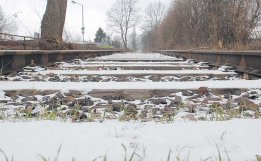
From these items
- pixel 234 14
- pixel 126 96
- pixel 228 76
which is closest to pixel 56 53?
pixel 228 76

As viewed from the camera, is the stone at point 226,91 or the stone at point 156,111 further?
the stone at point 226,91

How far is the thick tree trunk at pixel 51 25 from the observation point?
10.2 metres

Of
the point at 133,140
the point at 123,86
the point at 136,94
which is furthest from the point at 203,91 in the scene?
the point at 133,140

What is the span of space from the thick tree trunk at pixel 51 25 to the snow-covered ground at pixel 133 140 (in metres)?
8.97

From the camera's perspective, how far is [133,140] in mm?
1385

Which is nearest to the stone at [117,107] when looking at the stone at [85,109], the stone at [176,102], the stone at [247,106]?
the stone at [85,109]

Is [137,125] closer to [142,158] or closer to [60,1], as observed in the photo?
[142,158]

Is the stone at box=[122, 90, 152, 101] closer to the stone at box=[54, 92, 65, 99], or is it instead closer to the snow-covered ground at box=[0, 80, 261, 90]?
the snow-covered ground at box=[0, 80, 261, 90]

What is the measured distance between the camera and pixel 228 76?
16.3 ft

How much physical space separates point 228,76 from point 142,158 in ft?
13.2

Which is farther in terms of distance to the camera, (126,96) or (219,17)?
(219,17)

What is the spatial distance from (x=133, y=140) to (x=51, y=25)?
9512 mm

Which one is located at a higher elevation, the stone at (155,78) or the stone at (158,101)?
the stone at (155,78)

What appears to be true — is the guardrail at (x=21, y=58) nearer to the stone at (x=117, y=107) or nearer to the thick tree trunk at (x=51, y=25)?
the thick tree trunk at (x=51, y=25)
